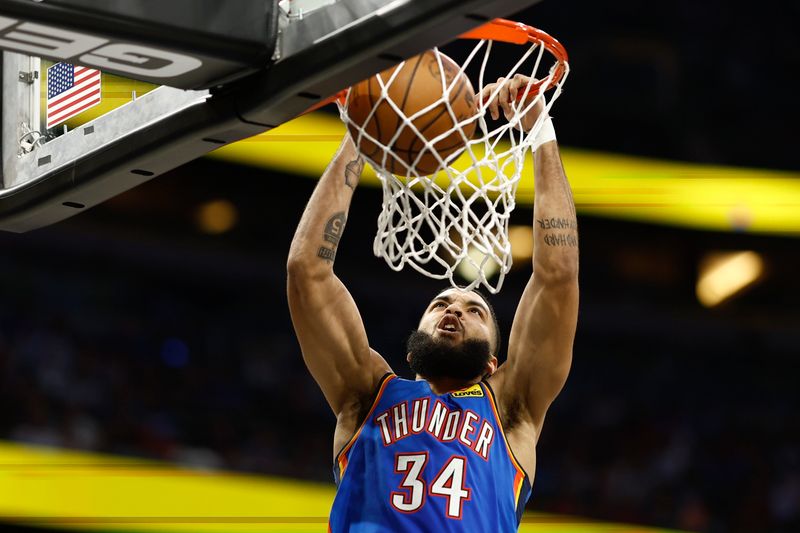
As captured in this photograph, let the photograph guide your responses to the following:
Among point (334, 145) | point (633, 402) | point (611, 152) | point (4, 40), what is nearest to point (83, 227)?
point (334, 145)

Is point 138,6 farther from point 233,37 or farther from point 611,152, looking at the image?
point 611,152

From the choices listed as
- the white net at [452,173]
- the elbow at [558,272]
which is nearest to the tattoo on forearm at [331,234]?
the white net at [452,173]

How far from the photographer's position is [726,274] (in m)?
10.3

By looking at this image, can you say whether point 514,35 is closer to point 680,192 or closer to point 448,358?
point 448,358

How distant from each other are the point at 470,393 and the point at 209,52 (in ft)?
5.23

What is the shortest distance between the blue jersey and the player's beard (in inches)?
3.4

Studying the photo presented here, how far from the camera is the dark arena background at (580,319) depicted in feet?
25.4

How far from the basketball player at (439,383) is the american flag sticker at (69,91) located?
852mm

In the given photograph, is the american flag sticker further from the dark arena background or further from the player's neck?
the dark arena background

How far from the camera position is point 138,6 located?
2279mm

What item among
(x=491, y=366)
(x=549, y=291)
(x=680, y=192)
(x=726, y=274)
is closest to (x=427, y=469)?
(x=491, y=366)

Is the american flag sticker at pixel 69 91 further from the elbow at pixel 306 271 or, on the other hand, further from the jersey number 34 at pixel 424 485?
the jersey number 34 at pixel 424 485

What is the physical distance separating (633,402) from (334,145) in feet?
12.3

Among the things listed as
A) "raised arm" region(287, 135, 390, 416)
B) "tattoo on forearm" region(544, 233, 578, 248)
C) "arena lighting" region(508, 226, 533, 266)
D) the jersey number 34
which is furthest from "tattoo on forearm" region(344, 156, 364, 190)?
"arena lighting" region(508, 226, 533, 266)
